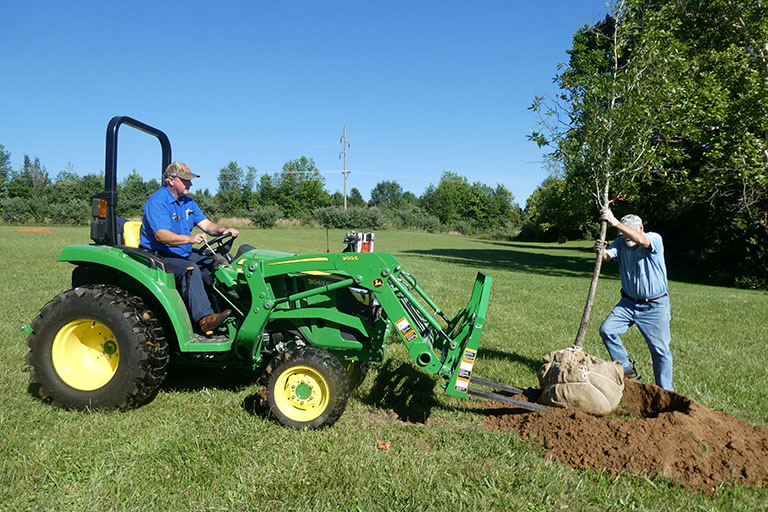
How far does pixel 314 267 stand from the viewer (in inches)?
170

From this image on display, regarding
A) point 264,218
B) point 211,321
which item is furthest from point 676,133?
point 264,218

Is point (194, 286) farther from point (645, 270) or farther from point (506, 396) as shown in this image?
point (645, 270)

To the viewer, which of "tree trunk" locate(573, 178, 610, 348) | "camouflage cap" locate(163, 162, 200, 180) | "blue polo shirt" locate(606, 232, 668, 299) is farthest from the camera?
"tree trunk" locate(573, 178, 610, 348)

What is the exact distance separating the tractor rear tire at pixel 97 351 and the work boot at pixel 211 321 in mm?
342

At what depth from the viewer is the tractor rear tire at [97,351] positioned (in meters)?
4.26

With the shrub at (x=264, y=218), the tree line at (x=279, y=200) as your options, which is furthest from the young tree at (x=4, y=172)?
the shrub at (x=264, y=218)

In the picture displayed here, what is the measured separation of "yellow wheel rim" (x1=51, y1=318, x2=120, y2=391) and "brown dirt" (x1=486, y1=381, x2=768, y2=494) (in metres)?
3.58

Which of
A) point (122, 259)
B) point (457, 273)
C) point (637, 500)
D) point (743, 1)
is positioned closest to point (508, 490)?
point (637, 500)

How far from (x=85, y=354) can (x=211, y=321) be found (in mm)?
1219

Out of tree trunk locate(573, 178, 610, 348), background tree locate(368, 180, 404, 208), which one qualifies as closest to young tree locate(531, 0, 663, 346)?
tree trunk locate(573, 178, 610, 348)

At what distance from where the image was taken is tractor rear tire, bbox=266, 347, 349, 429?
4.08 m

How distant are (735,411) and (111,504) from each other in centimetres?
554

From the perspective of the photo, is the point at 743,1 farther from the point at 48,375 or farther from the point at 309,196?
the point at 309,196

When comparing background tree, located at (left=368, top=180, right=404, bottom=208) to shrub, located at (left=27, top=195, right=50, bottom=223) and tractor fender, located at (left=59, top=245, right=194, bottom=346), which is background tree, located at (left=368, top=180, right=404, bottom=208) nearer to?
shrub, located at (left=27, top=195, right=50, bottom=223)
